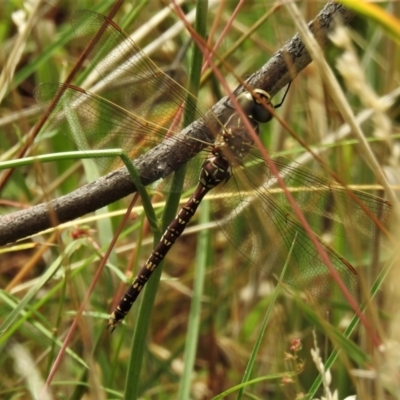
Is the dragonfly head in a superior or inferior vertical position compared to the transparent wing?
superior

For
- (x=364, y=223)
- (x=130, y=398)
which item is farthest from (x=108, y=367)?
(x=364, y=223)

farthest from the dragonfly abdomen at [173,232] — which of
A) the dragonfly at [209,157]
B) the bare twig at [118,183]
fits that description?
the bare twig at [118,183]

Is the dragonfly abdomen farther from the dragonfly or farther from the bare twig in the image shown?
the bare twig

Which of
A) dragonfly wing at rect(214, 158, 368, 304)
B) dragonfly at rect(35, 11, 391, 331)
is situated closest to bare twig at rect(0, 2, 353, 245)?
dragonfly at rect(35, 11, 391, 331)

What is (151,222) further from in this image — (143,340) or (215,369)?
(215,369)

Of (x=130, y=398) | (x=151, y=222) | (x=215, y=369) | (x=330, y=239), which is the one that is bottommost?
(x=215, y=369)

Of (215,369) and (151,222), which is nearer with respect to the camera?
(151,222)

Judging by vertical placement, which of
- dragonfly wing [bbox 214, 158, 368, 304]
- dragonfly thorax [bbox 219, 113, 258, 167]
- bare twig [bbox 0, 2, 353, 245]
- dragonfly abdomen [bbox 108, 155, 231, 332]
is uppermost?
bare twig [bbox 0, 2, 353, 245]

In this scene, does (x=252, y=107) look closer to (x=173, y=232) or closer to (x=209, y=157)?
(x=209, y=157)

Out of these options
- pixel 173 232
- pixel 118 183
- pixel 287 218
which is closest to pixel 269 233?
pixel 287 218
